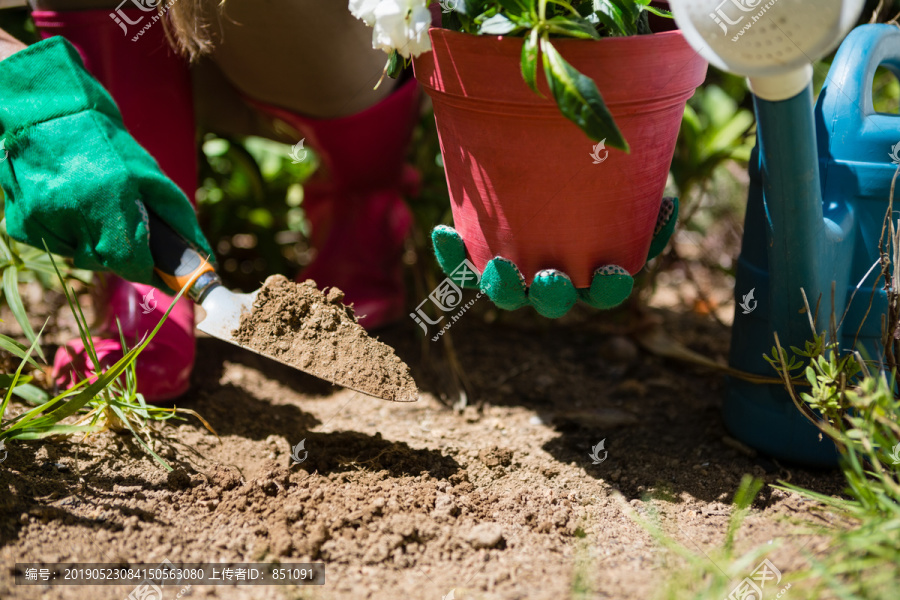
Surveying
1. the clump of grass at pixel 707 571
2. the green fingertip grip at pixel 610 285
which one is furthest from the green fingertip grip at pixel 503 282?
the clump of grass at pixel 707 571

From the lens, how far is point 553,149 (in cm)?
96

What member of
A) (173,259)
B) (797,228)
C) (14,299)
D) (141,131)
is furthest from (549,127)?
(14,299)

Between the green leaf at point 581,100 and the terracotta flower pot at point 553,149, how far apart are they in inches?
2.7

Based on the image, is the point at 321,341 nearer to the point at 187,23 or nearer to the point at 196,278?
the point at 196,278

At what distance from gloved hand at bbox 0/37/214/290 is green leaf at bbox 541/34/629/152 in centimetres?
68

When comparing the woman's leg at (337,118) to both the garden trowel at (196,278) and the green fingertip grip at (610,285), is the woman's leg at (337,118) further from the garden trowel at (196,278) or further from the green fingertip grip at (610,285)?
the green fingertip grip at (610,285)

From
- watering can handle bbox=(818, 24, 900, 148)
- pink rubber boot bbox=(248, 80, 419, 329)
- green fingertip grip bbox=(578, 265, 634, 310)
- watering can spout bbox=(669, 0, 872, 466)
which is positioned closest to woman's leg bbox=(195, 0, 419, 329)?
pink rubber boot bbox=(248, 80, 419, 329)

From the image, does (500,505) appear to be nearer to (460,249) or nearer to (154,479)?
(460,249)

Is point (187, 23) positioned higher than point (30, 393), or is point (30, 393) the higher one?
point (187, 23)

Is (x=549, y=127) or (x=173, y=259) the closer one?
(x=549, y=127)

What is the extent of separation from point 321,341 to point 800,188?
0.74 meters

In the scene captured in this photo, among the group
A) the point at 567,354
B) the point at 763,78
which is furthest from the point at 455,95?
the point at 567,354

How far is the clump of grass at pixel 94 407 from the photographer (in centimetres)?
111

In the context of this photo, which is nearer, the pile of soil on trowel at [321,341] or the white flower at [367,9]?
the white flower at [367,9]
